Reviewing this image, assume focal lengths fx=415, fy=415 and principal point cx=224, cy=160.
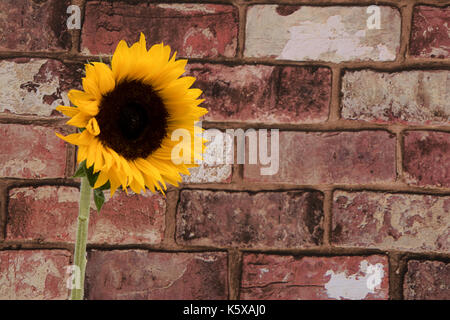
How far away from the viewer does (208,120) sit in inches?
26.5

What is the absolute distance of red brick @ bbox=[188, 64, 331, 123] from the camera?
0.67m

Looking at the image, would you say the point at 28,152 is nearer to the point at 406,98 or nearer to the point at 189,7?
the point at 189,7

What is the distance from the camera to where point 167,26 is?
67 cm

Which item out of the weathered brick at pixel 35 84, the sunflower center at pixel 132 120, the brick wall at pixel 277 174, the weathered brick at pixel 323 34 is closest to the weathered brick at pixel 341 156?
the brick wall at pixel 277 174

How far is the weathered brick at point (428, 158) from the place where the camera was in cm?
67

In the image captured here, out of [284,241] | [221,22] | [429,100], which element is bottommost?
[284,241]

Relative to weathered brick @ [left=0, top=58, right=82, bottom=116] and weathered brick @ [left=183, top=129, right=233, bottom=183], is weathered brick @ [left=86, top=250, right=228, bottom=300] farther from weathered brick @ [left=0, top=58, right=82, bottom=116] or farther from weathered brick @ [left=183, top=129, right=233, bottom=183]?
weathered brick @ [left=0, top=58, right=82, bottom=116]

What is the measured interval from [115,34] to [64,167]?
0.23 meters

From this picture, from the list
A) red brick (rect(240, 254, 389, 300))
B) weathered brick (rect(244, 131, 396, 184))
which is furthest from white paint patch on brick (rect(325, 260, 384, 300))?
weathered brick (rect(244, 131, 396, 184))

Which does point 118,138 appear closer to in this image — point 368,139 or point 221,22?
point 221,22

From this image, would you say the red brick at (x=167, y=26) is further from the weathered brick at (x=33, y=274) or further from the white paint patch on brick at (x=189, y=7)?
the weathered brick at (x=33, y=274)

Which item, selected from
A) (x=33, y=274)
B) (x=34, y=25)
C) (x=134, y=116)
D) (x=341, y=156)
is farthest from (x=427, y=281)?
(x=34, y=25)

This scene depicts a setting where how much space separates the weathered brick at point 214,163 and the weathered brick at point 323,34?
6.0 inches

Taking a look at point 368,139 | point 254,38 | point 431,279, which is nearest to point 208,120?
point 254,38
